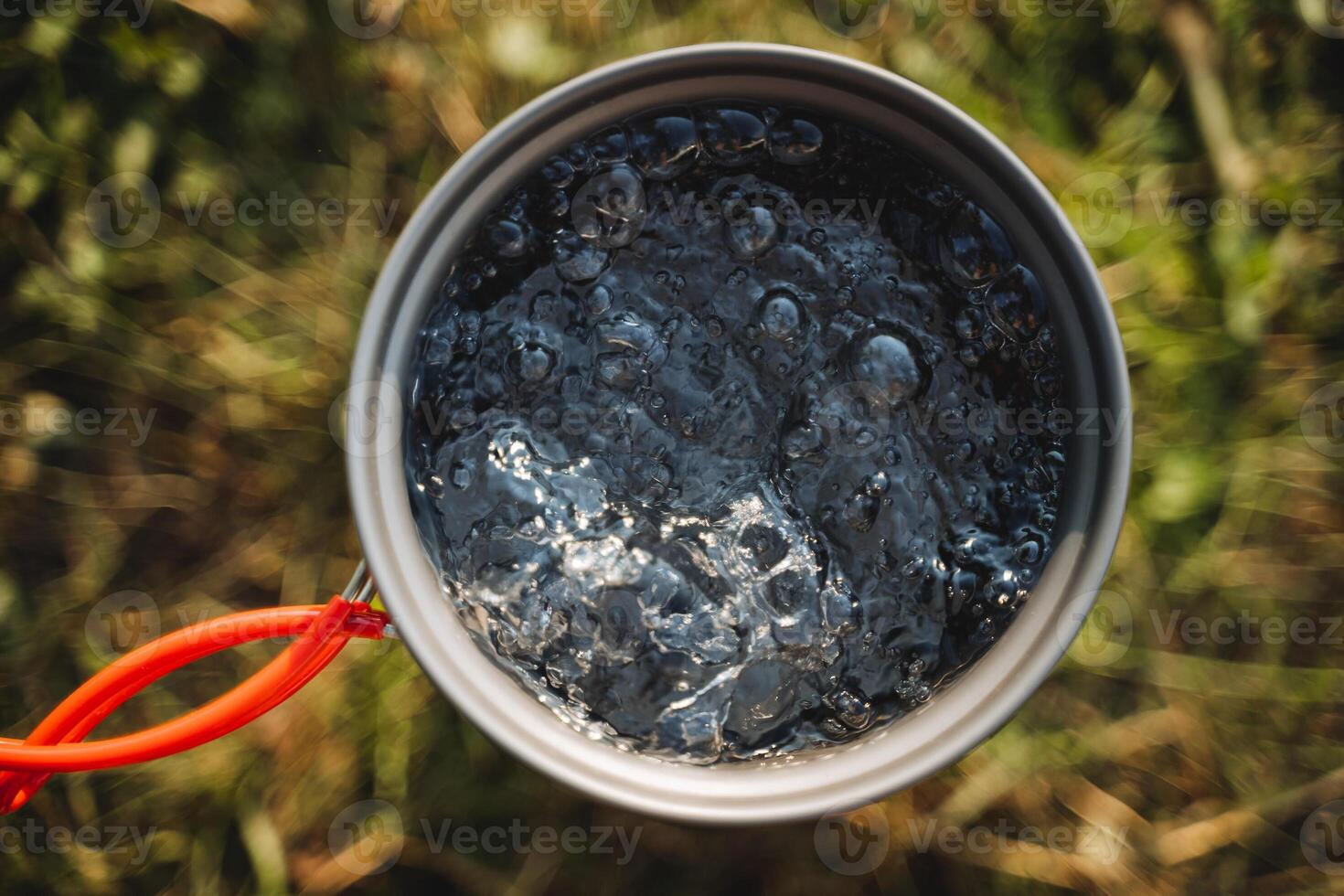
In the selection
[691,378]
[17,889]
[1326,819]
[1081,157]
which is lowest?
[17,889]

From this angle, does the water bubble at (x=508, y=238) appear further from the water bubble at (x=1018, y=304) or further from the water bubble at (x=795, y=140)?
the water bubble at (x=1018, y=304)

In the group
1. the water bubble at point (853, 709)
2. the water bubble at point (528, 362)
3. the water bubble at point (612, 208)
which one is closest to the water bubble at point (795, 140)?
the water bubble at point (612, 208)

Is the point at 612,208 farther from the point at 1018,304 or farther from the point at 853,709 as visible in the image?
the point at 853,709

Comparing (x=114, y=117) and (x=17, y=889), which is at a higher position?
(x=114, y=117)

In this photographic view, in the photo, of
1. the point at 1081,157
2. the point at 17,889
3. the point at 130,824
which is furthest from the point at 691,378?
the point at 17,889

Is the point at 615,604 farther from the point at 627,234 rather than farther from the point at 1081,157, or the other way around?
the point at 1081,157

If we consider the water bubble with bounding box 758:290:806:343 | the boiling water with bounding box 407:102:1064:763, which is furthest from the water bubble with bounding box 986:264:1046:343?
the water bubble with bounding box 758:290:806:343
